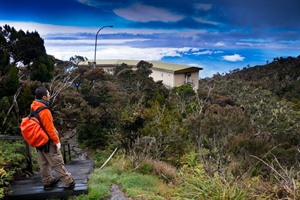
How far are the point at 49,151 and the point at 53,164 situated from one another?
0.69 feet

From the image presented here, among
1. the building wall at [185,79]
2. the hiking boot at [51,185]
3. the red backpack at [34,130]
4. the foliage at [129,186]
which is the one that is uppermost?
the building wall at [185,79]

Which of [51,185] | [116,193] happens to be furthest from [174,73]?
[51,185]

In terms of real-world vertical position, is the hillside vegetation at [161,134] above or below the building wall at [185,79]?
below

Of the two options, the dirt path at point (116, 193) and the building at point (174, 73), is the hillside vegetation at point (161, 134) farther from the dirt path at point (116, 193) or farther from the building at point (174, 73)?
the building at point (174, 73)

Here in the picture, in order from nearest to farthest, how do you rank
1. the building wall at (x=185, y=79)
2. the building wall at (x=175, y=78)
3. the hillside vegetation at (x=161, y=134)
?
1. the hillside vegetation at (x=161, y=134)
2. the building wall at (x=175, y=78)
3. the building wall at (x=185, y=79)

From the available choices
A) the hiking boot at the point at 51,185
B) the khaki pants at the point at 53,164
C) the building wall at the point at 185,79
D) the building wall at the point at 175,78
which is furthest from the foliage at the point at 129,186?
the building wall at the point at 185,79

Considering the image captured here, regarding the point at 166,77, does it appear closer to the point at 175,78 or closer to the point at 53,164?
the point at 175,78

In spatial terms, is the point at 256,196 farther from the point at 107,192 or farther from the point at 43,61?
the point at 43,61

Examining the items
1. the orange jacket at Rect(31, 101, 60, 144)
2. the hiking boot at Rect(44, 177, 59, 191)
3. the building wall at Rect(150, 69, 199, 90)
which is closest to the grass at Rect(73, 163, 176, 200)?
the hiking boot at Rect(44, 177, 59, 191)

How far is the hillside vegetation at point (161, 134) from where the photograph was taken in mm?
4574

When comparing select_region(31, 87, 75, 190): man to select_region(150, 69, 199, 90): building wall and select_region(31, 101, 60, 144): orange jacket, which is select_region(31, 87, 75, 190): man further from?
select_region(150, 69, 199, 90): building wall

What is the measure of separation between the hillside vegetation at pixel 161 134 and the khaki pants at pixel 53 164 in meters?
0.58

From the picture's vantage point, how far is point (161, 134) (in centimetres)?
1144

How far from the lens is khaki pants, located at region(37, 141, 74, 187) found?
4598 mm
